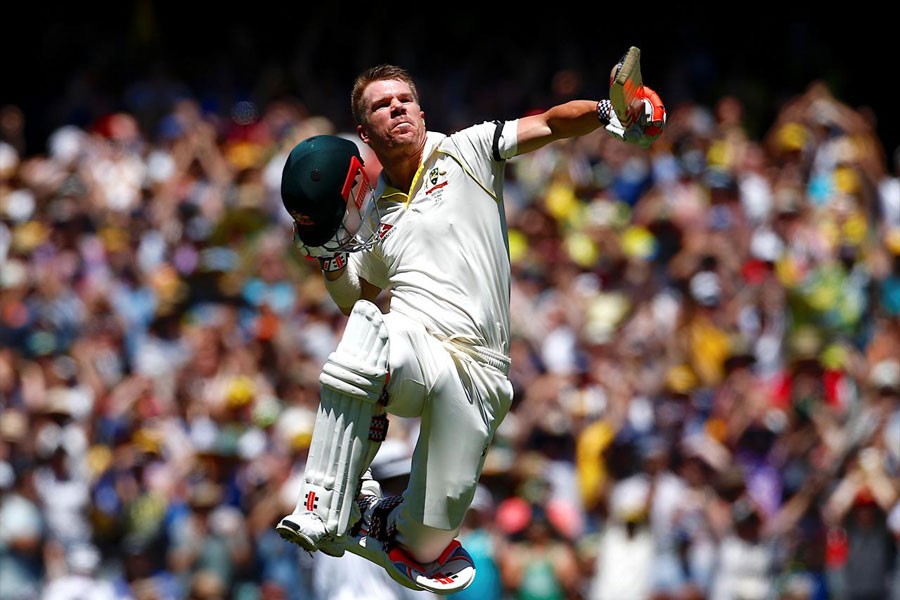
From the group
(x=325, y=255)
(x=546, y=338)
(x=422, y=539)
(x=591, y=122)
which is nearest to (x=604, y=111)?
(x=591, y=122)

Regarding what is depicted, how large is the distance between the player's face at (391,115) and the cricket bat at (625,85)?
0.86 metres

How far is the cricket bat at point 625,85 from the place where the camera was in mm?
6129

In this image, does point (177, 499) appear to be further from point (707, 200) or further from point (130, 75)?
point (130, 75)

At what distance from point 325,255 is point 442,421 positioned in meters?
0.80

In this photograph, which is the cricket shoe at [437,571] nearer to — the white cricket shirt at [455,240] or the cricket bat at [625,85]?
the white cricket shirt at [455,240]

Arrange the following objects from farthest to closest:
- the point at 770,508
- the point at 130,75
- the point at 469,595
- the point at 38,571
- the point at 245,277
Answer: the point at 130,75 → the point at 245,277 → the point at 38,571 → the point at 770,508 → the point at 469,595

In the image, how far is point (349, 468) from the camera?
6.26 m

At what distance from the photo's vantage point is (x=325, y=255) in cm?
661

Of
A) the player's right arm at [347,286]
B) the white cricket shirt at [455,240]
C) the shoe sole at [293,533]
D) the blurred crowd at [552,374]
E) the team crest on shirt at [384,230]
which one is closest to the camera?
the shoe sole at [293,533]

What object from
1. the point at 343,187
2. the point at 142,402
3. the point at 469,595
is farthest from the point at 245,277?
the point at 343,187

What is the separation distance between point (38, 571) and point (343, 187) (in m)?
5.75

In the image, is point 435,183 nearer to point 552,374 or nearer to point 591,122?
point 591,122

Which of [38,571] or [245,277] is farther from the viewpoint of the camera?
[245,277]

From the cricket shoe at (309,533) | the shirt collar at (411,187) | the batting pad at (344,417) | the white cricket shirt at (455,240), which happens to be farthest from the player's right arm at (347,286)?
the cricket shoe at (309,533)
